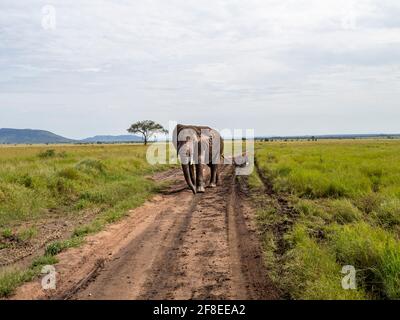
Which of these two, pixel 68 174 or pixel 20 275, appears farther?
pixel 68 174

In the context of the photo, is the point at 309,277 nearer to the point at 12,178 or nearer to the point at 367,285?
the point at 367,285

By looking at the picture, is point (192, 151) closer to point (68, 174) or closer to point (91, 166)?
point (68, 174)

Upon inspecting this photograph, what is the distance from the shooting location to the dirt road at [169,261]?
5.54m

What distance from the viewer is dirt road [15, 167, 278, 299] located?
218 inches

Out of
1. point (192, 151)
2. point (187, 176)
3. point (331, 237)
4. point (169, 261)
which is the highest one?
point (192, 151)

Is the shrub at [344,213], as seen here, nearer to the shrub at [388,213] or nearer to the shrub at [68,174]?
the shrub at [388,213]

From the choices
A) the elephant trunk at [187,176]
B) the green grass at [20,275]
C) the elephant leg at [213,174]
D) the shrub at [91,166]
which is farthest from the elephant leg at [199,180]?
the green grass at [20,275]

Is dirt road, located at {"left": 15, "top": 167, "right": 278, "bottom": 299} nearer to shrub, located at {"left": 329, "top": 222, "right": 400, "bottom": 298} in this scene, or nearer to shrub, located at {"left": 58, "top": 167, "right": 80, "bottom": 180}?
shrub, located at {"left": 329, "top": 222, "right": 400, "bottom": 298}

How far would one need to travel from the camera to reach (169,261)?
6879mm

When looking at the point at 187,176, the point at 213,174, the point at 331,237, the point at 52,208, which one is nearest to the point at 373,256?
the point at 331,237

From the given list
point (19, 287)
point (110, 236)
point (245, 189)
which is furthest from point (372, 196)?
point (19, 287)

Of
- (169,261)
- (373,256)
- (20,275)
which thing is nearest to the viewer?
(373,256)

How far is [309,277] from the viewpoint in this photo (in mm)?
5680

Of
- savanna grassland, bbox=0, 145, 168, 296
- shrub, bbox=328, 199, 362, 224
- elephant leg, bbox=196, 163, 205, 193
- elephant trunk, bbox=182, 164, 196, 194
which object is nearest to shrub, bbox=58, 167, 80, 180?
savanna grassland, bbox=0, 145, 168, 296
